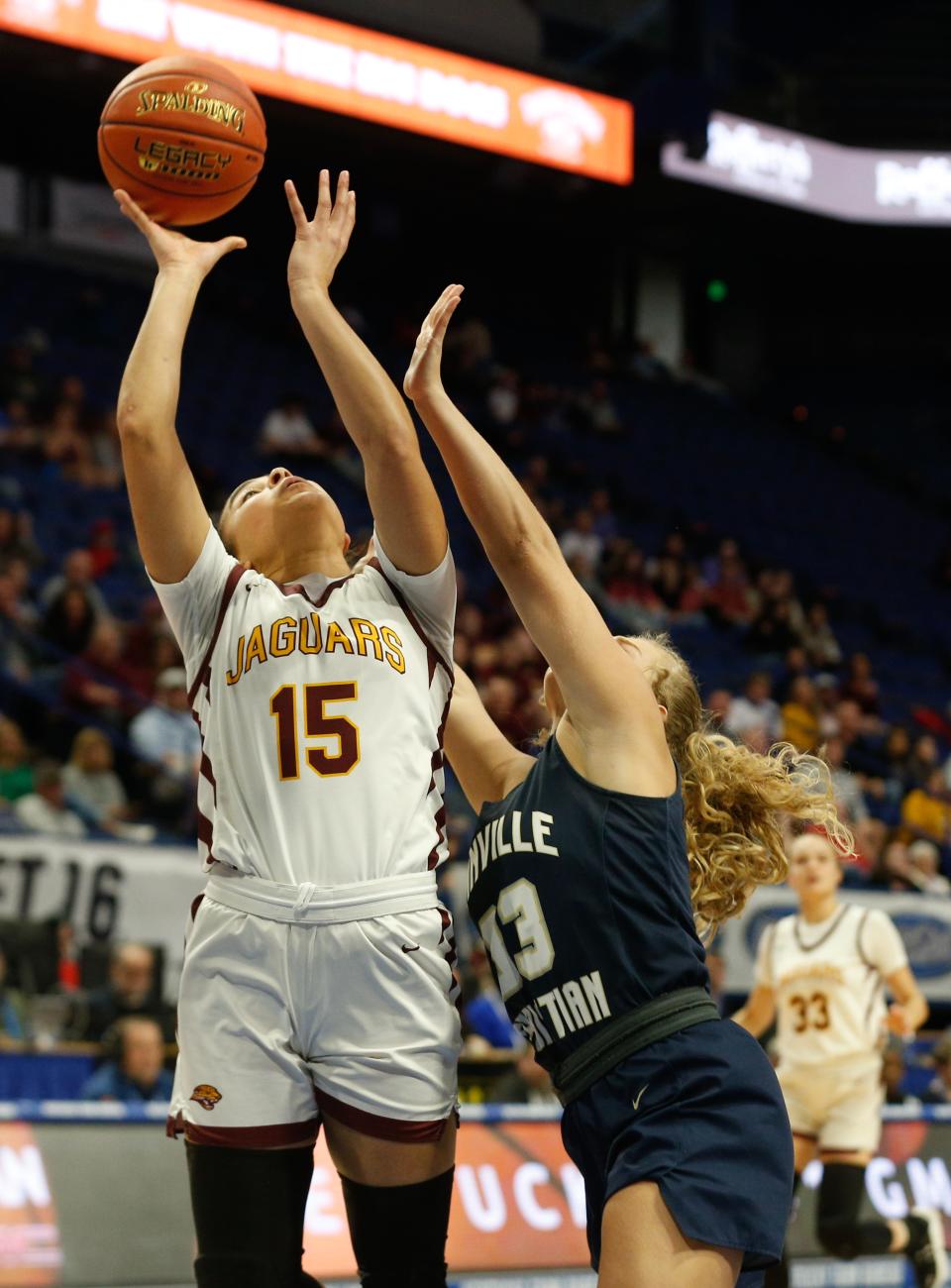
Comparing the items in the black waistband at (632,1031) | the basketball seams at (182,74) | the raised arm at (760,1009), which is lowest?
the raised arm at (760,1009)

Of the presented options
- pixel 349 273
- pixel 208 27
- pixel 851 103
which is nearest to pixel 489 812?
pixel 208 27

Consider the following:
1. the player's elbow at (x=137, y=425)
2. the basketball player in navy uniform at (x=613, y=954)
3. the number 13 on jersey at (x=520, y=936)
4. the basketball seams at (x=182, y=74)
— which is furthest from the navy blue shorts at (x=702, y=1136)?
the basketball seams at (x=182, y=74)

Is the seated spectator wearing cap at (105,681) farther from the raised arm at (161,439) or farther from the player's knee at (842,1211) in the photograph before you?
the raised arm at (161,439)

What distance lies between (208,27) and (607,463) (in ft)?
22.2

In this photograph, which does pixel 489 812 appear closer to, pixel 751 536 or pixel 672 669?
pixel 672 669

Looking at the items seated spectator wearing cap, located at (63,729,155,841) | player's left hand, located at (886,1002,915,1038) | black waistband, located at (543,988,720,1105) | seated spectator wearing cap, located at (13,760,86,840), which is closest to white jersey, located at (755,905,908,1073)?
player's left hand, located at (886,1002,915,1038)

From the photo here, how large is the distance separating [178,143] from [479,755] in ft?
4.77

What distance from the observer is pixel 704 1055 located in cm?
301

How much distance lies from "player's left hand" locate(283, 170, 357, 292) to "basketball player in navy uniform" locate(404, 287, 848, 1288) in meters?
0.28

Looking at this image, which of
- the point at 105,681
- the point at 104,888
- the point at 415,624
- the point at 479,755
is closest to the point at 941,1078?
the point at 104,888

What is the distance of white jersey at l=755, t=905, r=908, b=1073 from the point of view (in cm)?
712

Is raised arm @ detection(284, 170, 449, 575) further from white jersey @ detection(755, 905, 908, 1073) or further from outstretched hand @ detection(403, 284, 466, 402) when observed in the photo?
white jersey @ detection(755, 905, 908, 1073)

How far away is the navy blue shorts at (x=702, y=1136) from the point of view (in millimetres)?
2920

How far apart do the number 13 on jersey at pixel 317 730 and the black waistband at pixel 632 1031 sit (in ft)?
2.27
